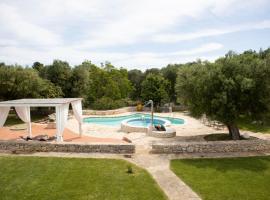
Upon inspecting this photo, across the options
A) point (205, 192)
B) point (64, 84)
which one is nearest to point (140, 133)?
point (205, 192)

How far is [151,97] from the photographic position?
33875 mm

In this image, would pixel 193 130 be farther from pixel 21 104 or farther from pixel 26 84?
pixel 26 84

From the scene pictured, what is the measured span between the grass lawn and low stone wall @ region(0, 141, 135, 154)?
1.28 m

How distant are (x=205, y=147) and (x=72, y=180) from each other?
281 inches

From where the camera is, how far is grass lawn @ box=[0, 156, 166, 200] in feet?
29.2

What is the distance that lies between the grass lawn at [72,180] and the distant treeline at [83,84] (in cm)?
934

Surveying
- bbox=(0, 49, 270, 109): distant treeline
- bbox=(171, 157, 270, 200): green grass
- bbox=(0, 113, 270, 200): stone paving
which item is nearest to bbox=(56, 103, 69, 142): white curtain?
bbox=(0, 113, 270, 200): stone paving

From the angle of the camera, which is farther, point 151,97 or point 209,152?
point 151,97

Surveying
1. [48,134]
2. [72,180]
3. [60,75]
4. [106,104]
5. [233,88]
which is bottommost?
[72,180]

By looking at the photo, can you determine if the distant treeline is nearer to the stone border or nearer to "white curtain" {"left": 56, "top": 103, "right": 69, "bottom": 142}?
the stone border

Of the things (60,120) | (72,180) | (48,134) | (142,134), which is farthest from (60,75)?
(72,180)

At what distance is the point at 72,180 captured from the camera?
1005 centimetres

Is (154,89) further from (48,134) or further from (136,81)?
(48,134)

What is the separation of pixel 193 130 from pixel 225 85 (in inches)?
291
